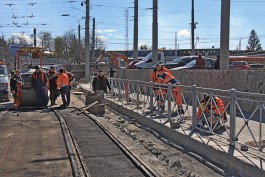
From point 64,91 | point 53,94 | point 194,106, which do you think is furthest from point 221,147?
point 53,94

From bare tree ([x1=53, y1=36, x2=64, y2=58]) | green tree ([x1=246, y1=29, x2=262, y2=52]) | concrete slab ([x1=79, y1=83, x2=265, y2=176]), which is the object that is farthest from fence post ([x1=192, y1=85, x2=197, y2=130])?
green tree ([x1=246, y1=29, x2=262, y2=52])

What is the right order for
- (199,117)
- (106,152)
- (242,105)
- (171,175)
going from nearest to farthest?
(171,175), (242,105), (106,152), (199,117)

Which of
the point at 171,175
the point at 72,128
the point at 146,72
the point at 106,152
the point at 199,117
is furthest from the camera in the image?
the point at 146,72

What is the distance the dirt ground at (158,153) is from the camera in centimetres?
714

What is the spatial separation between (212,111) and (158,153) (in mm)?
1427

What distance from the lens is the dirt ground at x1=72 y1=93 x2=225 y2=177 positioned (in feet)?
23.4

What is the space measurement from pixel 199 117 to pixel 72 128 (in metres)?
4.15

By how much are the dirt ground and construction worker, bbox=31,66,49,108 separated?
17.4 ft

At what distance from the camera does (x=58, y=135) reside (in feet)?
34.9

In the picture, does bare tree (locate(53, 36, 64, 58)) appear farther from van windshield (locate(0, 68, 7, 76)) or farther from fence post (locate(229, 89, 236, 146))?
fence post (locate(229, 89, 236, 146))

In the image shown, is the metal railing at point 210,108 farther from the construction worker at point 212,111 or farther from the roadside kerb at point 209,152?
the roadside kerb at point 209,152

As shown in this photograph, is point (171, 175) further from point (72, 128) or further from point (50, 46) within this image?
point (50, 46)

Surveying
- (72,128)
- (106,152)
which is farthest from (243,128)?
(72,128)

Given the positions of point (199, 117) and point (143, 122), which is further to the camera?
point (143, 122)
